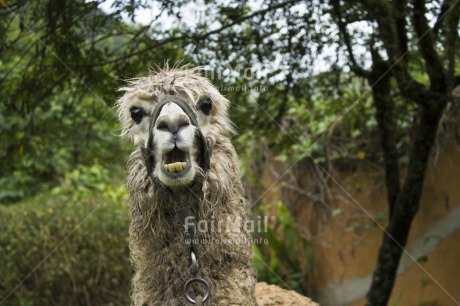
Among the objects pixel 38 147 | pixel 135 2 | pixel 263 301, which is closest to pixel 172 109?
pixel 263 301

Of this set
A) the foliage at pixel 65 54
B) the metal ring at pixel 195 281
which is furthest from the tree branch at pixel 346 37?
the metal ring at pixel 195 281

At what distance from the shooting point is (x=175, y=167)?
2605 millimetres

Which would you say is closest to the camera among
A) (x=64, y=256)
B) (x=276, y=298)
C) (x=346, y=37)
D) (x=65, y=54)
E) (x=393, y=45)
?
(x=276, y=298)

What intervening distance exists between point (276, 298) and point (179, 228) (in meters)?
1.18

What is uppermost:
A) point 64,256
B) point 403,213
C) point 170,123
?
point 170,123

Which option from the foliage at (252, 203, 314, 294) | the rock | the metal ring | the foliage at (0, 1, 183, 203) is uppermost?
the foliage at (0, 1, 183, 203)

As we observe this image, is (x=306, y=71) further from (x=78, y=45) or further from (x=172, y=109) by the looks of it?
(x=172, y=109)

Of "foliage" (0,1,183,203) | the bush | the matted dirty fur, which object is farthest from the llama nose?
the bush

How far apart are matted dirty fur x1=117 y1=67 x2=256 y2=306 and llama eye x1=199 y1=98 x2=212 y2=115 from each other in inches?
1.0

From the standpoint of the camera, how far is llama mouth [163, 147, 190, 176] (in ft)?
8.56

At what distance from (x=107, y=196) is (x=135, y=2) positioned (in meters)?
4.48
